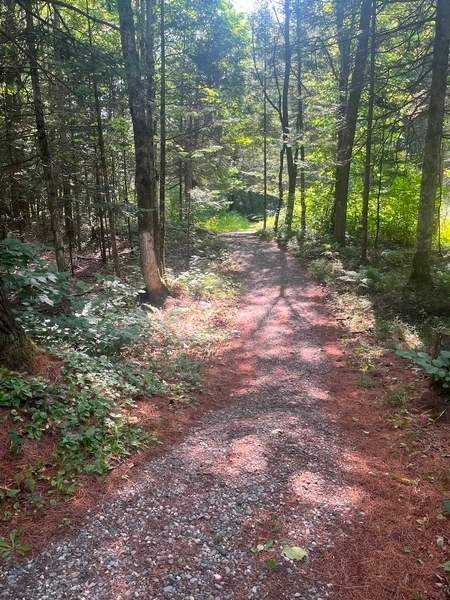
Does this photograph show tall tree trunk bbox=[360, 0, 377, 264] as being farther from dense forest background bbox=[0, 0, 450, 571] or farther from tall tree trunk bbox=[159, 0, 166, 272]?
tall tree trunk bbox=[159, 0, 166, 272]

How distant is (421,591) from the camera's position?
96.9 inches

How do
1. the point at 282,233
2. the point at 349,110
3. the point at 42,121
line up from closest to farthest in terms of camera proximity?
the point at 42,121 → the point at 349,110 → the point at 282,233

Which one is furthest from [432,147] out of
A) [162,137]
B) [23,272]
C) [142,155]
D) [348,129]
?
[23,272]

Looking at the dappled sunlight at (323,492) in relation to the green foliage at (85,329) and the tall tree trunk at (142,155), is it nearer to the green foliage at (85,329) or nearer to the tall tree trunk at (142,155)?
the green foliage at (85,329)

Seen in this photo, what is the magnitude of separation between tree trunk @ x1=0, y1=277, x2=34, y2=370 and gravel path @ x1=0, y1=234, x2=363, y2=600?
1.87 meters

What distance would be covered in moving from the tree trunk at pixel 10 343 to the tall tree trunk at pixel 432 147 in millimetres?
8344

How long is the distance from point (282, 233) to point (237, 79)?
8.05 metres

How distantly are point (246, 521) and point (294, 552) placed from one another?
0.46m

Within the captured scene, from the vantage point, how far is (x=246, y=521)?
307 cm

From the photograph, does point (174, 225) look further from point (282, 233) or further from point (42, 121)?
point (42, 121)

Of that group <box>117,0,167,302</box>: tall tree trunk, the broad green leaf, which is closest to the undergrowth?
the broad green leaf

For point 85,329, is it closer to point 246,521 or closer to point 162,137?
point 246,521

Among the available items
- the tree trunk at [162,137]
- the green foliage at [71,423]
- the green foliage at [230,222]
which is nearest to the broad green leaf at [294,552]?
the green foliage at [71,423]

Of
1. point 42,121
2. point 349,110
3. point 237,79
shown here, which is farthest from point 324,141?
point 42,121
